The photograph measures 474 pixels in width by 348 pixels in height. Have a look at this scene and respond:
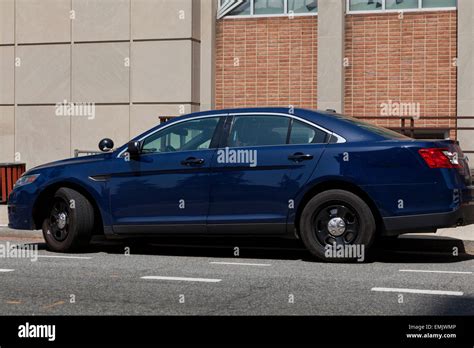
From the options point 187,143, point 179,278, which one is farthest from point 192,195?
point 179,278

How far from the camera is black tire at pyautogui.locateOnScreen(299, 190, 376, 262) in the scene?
29.8 ft

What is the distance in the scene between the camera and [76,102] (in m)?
19.7

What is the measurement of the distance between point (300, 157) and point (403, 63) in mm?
9495

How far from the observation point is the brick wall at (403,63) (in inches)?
707

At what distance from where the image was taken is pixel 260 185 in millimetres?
9469

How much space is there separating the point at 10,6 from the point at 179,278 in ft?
44.2

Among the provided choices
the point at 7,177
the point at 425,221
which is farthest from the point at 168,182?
the point at 7,177

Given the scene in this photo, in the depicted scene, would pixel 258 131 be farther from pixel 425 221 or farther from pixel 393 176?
pixel 425 221

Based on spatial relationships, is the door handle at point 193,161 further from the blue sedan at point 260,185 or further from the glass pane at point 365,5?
the glass pane at point 365,5

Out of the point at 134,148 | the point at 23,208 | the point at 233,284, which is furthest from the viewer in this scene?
the point at 23,208

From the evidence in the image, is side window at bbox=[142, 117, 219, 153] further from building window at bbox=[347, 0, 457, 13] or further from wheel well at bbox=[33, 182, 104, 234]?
building window at bbox=[347, 0, 457, 13]

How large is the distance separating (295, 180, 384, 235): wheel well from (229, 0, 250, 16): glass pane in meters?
10.5

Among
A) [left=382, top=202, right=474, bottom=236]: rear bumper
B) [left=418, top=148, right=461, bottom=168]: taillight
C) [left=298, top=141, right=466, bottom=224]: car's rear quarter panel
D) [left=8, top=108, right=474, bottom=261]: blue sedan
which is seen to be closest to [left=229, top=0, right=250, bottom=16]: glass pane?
[left=8, top=108, right=474, bottom=261]: blue sedan
